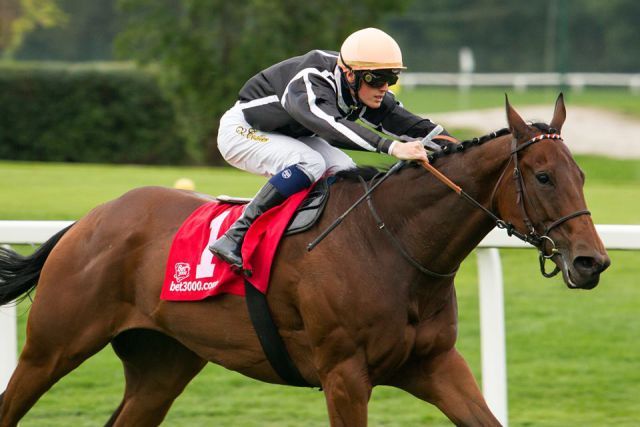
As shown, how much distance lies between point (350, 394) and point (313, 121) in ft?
3.39

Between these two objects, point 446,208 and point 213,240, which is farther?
point 213,240

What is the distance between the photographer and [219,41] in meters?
17.9

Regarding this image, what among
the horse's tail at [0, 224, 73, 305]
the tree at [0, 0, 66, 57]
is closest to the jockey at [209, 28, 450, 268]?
the horse's tail at [0, 224, 73, 305]

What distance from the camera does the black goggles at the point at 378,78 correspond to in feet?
14.1

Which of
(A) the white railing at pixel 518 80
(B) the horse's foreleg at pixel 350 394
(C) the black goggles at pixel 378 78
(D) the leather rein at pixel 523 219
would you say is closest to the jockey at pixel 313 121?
(C) the black goggles at pixel 378 78

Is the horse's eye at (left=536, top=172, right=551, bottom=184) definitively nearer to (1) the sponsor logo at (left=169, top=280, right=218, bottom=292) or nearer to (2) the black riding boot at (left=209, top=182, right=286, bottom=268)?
(2) the black riding boot at (left=209, top=182, right=286, bottom=268)

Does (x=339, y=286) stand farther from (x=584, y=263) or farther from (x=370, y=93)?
(x=584, y=263)

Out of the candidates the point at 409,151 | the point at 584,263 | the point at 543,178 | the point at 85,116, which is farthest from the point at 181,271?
the point at 85,116

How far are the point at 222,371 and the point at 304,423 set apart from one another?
3.81 ft

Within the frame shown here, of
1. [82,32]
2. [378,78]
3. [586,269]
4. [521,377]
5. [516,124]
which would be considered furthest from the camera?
[82,32]

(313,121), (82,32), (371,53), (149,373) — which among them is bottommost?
(82,32)

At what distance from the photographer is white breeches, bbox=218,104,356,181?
452 centimetres

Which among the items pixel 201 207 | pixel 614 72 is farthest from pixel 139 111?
pixel 614 72

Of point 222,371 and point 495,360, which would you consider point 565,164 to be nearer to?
point 495,360
